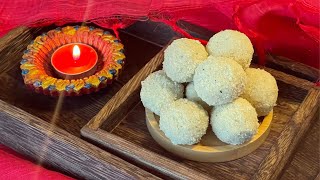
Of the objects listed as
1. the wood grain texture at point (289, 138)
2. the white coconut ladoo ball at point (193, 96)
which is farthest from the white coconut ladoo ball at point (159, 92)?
the wood grain texture at point (289, 138)

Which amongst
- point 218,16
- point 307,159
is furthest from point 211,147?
point 218,16

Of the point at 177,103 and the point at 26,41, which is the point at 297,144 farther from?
the point at 26,41

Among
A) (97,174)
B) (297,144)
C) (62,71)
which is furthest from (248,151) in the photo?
(62,71)

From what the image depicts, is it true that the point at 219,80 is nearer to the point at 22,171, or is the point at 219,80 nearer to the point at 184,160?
the point at 184,160

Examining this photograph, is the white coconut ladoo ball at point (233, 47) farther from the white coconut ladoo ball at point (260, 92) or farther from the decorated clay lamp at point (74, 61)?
the decorated clay lamp at point (74, 61)

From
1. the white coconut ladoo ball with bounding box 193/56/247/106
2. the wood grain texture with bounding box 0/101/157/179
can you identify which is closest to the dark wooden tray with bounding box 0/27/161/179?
the wood grain texture with bounding box 0/101/157/179
